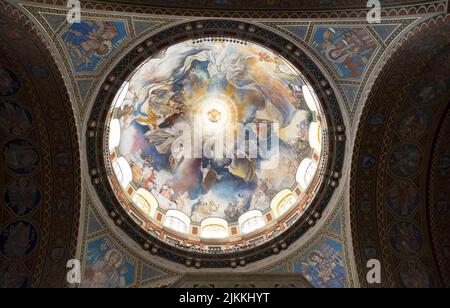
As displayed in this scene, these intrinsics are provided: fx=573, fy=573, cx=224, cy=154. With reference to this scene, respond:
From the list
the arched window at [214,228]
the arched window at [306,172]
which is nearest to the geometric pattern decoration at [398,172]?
the arched window at [306,172]

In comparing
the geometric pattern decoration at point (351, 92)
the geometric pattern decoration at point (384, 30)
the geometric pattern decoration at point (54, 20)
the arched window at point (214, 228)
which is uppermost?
the geometric pattern decoration at point (54, 20)

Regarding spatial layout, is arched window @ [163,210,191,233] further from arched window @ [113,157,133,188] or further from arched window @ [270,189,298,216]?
arched window @ [270,189,298,216]

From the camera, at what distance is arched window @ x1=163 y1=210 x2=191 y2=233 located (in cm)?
2166

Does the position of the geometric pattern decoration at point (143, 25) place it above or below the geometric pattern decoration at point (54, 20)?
above

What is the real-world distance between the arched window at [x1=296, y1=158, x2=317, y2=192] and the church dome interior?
9 cm

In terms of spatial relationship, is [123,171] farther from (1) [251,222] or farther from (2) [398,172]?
(2) [398,172]

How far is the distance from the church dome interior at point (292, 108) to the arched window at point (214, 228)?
0.09m

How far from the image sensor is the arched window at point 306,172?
2058 centimetres

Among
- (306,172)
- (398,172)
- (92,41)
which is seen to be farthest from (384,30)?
(92,41)

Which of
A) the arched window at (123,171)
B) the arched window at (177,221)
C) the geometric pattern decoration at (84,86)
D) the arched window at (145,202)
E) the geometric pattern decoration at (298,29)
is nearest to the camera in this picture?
the geometric pattern decoration at (298,29)

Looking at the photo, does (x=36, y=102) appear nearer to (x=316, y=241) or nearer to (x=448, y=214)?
(x=316, y=241)

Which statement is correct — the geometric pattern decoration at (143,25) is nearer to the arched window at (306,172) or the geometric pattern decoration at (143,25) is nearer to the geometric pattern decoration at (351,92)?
the geometric pattern decoration at (351,92)
